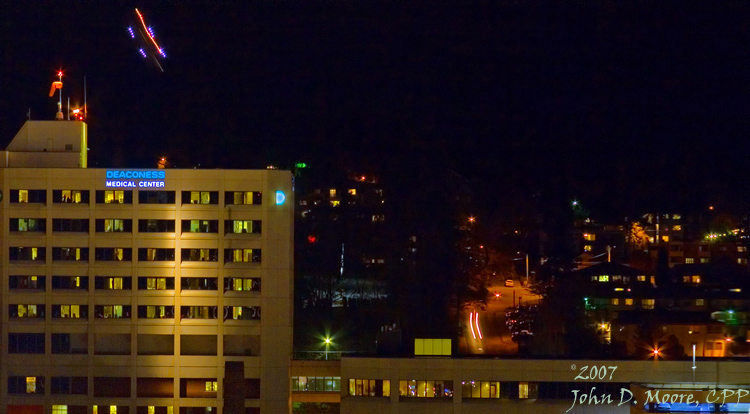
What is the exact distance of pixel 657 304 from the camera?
54.9 m

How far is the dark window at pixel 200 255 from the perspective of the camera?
111ft

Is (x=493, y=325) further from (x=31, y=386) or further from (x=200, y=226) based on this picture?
(x=31, y=386)

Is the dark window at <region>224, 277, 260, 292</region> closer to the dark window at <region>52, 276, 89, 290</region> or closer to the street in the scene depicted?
the dark window at <region>52, 276, 89, 290</region>

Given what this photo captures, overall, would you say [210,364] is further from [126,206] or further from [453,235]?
[453,235]

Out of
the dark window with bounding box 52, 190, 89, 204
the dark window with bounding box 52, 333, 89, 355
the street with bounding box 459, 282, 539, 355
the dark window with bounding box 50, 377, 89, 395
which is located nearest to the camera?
the dark window with bounding box 50, 377, 89, 395

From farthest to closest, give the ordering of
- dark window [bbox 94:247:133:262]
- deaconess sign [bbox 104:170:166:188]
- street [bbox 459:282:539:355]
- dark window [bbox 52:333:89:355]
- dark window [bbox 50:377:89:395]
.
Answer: street [bbox 459:282:539:355], dark window [bbox 94:247:133:262], dark window [bbox 52:333:89:355], deaconess sign [bbox 104:170:166:188], dark window [bbox 50:377:89:395]

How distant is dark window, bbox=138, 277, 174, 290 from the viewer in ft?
111

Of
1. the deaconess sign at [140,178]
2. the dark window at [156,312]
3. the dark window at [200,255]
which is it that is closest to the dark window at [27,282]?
the dark window at [156,312]

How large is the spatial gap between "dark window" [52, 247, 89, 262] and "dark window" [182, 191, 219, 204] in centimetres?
468

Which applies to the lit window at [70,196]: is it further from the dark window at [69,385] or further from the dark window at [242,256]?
the dark window at [69,385]

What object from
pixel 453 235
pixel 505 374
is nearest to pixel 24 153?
pixel 505 374

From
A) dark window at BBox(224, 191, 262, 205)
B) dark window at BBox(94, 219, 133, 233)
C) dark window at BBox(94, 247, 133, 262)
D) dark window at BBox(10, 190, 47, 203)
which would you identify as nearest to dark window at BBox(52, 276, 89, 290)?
dark window at BBox(94, 247, 133, 262)

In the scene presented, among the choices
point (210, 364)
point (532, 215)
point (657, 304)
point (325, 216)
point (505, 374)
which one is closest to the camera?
point (505, 374)

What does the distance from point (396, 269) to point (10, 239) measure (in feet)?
98.0
